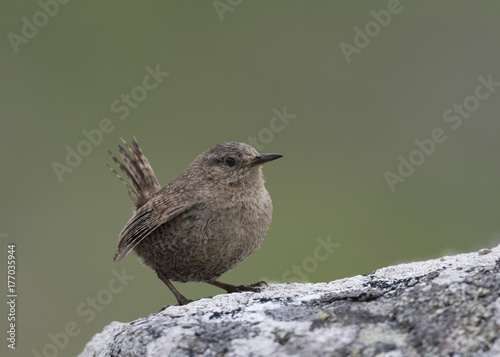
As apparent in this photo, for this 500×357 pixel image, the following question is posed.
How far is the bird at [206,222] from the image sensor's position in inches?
175

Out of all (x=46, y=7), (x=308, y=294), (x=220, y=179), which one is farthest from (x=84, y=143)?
(x=308, y=294)

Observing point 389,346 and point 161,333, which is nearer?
point 389,346

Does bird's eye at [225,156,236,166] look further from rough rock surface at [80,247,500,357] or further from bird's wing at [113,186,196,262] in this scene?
rough rock surface at [80,247,500,357]

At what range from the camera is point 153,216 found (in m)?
4.63

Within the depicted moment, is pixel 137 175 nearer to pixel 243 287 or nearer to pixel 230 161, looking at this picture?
pixel 230 161

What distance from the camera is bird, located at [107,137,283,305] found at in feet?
14.6

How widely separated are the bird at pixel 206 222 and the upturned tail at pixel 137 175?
0.61 m

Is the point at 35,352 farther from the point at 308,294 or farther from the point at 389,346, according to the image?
the point at 389,346

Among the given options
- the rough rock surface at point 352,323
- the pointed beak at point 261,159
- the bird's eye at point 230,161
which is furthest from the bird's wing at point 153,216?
the rough rock surface at point 352,323

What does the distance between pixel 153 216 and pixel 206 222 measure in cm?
41

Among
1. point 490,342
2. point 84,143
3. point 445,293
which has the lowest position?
point 490,342

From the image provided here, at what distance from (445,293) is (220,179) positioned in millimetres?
2566

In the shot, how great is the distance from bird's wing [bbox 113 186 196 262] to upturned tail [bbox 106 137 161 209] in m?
0.73

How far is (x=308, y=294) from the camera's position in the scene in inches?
119
